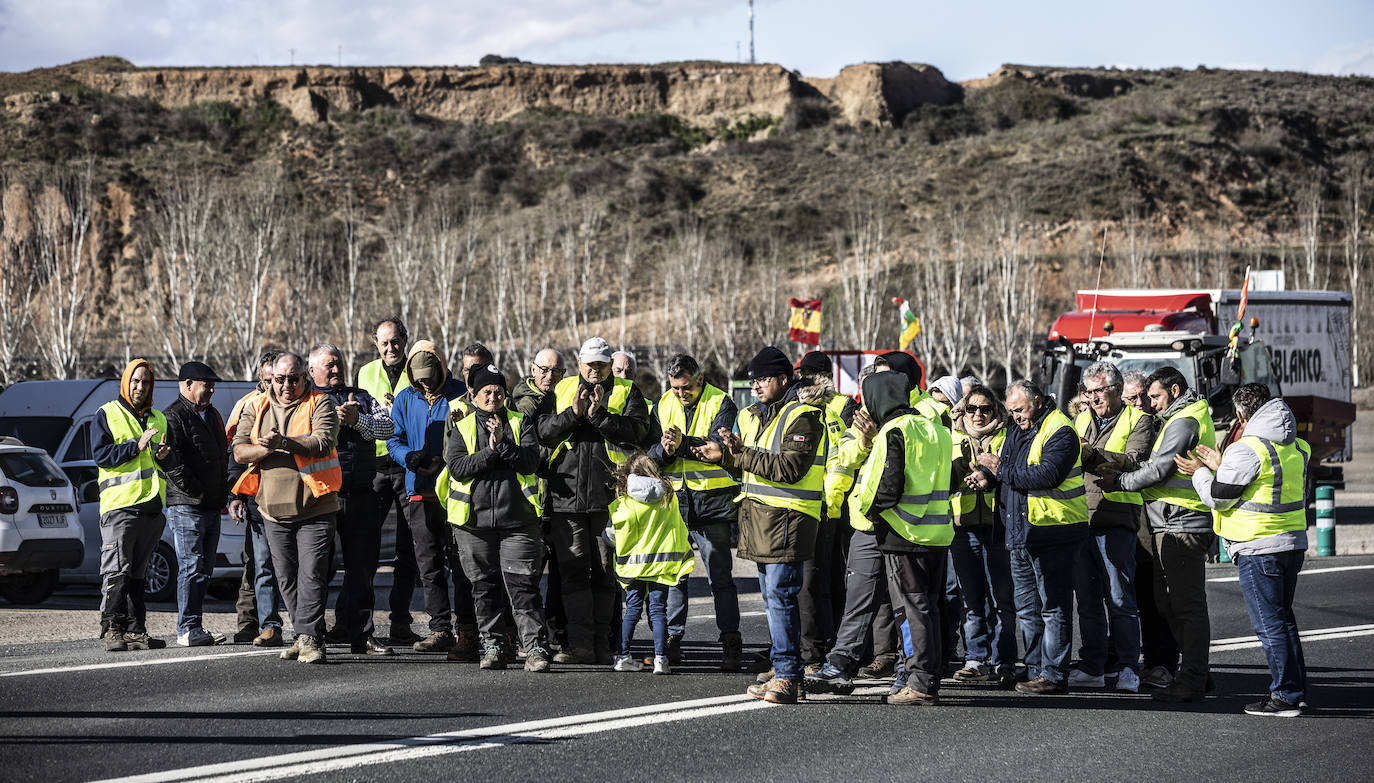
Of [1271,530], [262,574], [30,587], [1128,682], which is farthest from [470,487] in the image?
[30,587]

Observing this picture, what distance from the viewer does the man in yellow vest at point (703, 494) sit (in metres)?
8.88

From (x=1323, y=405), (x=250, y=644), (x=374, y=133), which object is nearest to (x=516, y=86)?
(x=374, y=133)

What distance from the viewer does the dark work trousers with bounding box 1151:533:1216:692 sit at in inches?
320

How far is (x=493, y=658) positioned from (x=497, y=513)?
92 cm

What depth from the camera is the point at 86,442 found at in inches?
537

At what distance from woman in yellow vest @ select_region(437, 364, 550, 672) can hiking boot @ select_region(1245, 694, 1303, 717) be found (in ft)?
13.8

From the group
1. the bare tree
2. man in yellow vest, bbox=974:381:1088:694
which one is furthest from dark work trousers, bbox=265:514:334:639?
the bare tree

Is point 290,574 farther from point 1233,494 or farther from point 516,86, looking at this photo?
point 516,86

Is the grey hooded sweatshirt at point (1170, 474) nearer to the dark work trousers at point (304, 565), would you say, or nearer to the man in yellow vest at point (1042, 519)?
the man in yellow vest at point (1042, 519)

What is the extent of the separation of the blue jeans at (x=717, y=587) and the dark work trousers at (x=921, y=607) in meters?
1.34

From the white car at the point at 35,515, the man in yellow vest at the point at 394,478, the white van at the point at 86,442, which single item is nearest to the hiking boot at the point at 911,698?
the man in yellow vest at the point at 394,478

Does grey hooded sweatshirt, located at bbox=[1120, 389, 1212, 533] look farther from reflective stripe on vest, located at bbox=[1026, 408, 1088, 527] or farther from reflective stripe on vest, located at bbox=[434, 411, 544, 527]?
reflective stripe on vest, located at bbox=[434, 411, 544, 527]

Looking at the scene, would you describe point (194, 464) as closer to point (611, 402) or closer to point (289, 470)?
point (289, 470)

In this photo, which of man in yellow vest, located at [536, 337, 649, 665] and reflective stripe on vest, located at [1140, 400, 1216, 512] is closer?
reflective stripe on vest, located at [1140, 400, 1216, 512]
